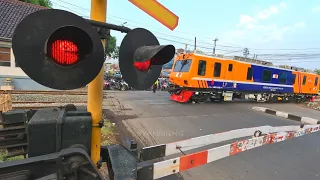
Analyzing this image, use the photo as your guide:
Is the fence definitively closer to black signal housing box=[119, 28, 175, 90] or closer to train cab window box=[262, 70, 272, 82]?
black signal housing box=[119, 28, 175, 90]

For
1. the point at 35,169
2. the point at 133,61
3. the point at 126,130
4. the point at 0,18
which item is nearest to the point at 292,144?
the point at 126,130

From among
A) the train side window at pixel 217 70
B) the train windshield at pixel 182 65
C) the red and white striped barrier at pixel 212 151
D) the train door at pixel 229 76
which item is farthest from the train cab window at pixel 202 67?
the red and white striped barrier at pixel 212 151

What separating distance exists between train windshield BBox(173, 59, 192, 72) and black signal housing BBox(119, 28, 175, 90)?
10774mm

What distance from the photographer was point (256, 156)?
4.57m

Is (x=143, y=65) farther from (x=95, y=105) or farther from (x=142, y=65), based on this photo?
(x=95, y=105)

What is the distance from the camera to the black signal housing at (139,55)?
52.9 inches

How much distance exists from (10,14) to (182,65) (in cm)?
1422

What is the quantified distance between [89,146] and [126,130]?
15.7 feet

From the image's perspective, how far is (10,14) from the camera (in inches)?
623

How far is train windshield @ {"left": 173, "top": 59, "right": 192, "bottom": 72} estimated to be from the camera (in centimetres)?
1216

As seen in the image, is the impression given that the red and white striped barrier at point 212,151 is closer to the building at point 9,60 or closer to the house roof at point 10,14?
the building at point 9,60

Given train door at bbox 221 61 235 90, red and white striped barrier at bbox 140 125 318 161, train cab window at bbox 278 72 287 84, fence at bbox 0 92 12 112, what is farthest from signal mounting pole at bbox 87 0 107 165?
train cab window at bbox 278 72 287 84

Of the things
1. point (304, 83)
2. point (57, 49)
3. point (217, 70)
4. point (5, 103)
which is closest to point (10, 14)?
point (5, 103)

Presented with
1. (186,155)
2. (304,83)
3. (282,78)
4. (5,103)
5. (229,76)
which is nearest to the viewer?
(186,155)
